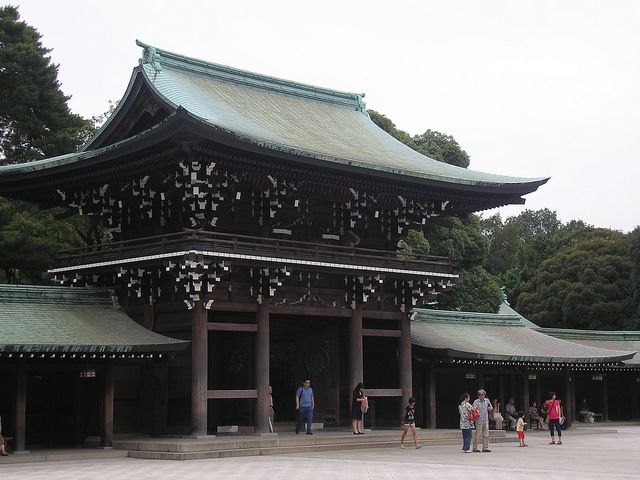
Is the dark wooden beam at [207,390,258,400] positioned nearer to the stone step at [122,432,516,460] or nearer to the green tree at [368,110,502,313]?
A: the stone step at [122,432,516,460]

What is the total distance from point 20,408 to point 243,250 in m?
7.92

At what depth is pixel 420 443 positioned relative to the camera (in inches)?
1320

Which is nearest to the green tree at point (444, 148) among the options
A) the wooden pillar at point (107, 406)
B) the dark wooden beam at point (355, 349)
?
the dark wooden beam at point (355, 349)

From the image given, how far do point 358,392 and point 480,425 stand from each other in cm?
465

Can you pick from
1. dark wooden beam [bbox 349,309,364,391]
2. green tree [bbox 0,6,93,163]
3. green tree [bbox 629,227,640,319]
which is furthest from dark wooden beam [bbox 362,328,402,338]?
green tree [bbox 629,227,640,319]

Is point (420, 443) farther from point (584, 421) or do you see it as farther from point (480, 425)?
point (584, 421)

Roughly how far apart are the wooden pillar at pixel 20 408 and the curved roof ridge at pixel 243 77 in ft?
38.5

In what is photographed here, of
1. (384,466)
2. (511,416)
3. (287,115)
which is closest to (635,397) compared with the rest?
(511,416)

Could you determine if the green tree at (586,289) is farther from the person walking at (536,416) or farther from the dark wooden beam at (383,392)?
the dark wooden beam at (383,392)

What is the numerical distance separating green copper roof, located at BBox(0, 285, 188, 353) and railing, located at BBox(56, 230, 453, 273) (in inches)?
67.3

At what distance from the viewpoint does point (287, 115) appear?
1516 inches

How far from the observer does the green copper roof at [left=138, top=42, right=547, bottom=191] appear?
32.6 m

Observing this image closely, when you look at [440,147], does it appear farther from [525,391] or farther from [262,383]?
[262,383]

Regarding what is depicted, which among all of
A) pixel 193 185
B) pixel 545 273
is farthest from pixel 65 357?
pixel 545 273
